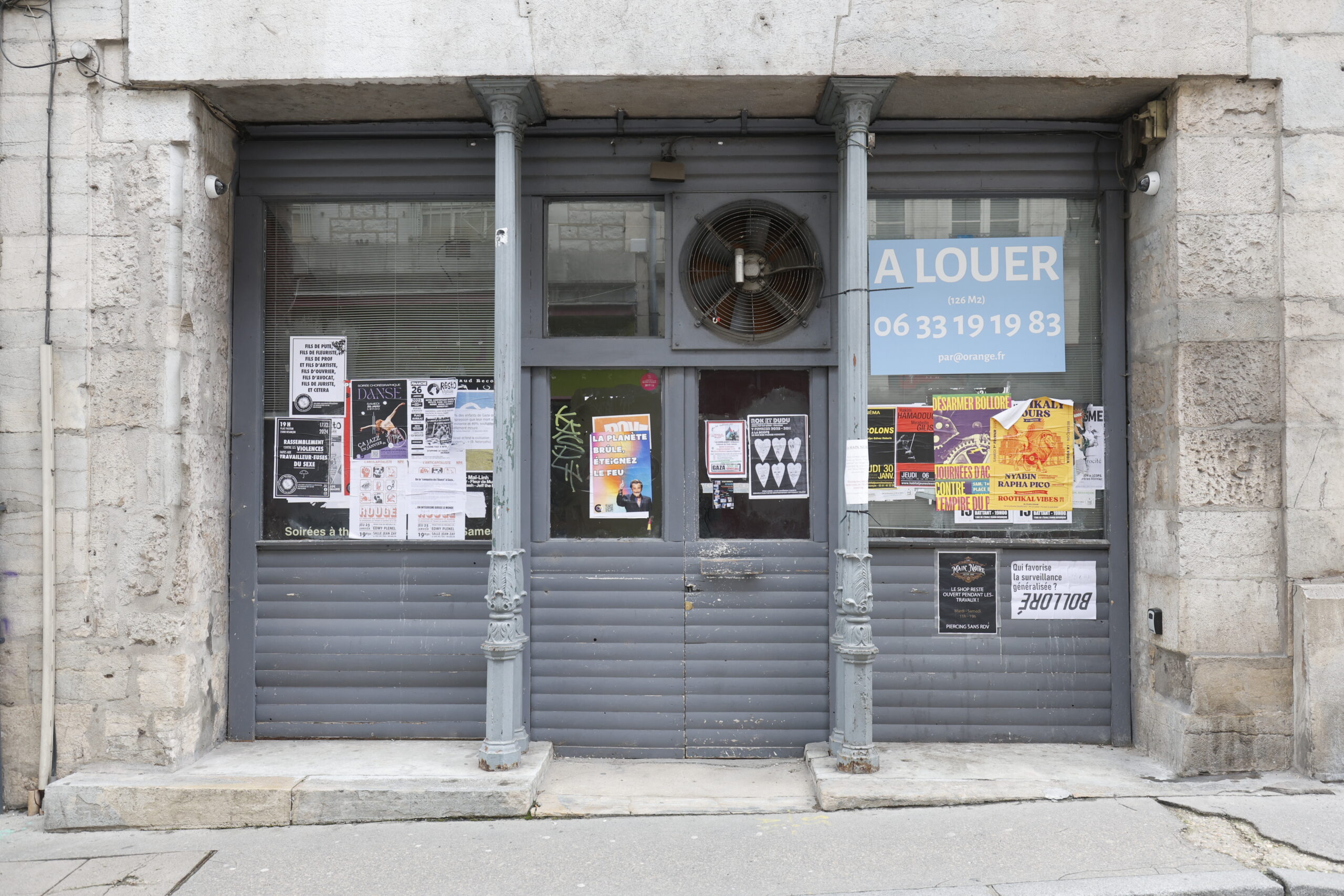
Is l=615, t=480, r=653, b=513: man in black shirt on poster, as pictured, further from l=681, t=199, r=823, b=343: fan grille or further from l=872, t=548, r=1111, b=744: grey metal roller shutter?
l=872, t=548, r=1111, b=744: grey metal roller shutter

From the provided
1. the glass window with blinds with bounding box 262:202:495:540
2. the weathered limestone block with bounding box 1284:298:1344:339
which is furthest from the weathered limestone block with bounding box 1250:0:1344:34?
the glass window with blinds with bounding box 262:202:495:540

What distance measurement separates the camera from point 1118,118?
611 cm

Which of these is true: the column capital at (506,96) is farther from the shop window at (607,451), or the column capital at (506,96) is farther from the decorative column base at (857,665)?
the decorative column base at (857,665)

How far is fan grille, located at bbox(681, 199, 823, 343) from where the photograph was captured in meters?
6.15

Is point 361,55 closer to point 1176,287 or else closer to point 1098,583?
point 1176,287

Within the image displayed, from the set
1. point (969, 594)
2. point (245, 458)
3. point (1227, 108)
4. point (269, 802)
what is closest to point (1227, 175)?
point (1227, 108)

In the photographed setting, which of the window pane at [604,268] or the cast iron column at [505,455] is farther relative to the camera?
the window pane at [604,268]

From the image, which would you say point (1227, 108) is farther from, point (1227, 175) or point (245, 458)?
point (245, 458)

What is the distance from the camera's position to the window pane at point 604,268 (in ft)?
20.3

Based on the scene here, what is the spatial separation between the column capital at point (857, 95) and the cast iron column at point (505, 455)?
1800mm

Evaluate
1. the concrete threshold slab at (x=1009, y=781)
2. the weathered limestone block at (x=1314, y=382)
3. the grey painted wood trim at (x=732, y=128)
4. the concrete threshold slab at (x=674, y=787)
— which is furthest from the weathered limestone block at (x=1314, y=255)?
the concrete threshold slab at (x=674, y=787)

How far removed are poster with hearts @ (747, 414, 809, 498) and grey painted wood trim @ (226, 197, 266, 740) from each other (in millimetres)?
3272

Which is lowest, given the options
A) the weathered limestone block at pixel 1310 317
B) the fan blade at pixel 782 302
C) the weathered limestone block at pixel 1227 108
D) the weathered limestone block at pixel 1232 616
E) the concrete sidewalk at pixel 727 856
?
the concrete sidewalk at pixel 727 856

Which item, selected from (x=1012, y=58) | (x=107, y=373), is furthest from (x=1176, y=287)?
(x=107, y=373)
